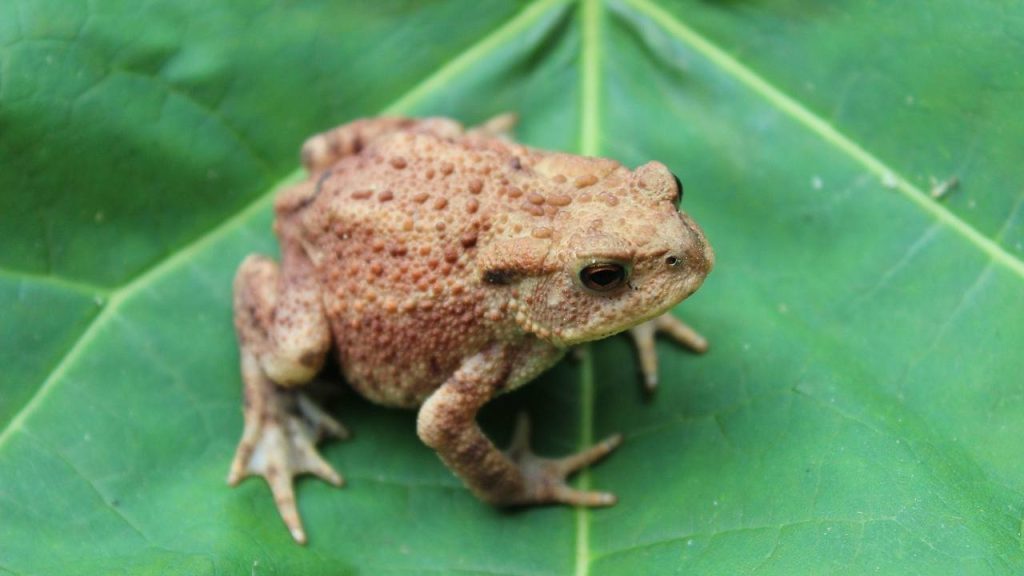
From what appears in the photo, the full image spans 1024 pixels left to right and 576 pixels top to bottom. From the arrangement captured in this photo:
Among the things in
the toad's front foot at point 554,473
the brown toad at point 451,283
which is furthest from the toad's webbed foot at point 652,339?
the toad's front foot at point 554,473

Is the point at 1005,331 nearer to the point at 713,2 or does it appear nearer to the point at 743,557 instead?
the point at 743,557

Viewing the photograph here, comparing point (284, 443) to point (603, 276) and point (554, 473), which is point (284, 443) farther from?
point (603, 276)

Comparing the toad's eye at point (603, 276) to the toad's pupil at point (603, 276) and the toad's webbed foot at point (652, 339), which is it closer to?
the toad's pupil at point (603, 276)

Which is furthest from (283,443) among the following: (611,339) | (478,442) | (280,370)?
(611,339)

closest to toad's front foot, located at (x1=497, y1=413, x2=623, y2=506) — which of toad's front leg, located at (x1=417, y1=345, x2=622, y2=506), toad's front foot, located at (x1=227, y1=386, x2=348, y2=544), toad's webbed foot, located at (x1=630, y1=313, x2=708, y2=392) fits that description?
toad's front leg, located at (x1=417, y1=345, x2=622, y2=506)

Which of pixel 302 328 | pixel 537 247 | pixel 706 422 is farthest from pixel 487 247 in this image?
pixel 706 422
